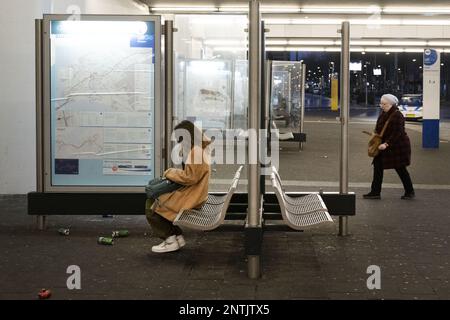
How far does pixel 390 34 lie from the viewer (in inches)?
827

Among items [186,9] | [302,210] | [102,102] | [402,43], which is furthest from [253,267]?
[402,43]

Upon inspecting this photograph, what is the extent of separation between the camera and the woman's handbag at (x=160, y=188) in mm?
6480

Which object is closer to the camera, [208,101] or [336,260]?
[336,260]

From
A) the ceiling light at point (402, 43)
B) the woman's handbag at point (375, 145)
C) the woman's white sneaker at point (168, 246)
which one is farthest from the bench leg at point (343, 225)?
the ceiling light at point (402, 43)

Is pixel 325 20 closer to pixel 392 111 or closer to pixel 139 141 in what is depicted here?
pixel 392 111

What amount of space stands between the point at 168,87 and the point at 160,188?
1549 millimetres

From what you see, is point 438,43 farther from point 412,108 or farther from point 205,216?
point 205,216

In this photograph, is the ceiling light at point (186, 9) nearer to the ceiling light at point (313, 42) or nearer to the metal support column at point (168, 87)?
the ceiling light at point (313, 42)

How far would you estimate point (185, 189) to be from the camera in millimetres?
6637

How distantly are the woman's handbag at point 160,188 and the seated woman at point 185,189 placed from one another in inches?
1.7

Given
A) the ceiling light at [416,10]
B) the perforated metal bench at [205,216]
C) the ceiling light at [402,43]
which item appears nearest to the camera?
the perforated metal bench at [205,216]
